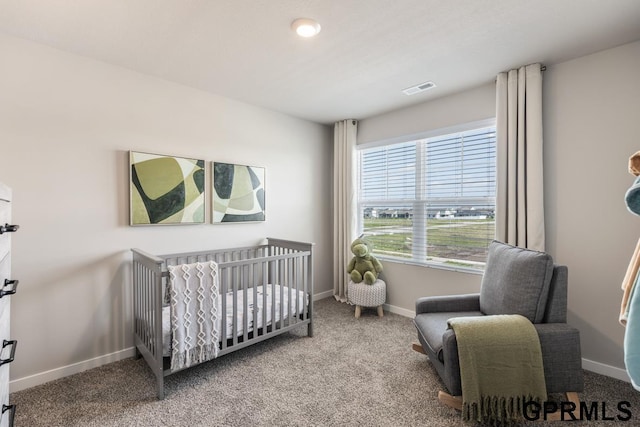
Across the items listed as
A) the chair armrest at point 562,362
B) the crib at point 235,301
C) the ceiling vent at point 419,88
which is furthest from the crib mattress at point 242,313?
the ceiling vent at point 419,88

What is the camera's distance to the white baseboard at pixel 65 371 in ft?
6.49

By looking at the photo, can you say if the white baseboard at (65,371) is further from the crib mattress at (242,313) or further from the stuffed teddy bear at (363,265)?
the stuffed teddy bear at (363,265)

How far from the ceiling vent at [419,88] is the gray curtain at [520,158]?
20.9 inches

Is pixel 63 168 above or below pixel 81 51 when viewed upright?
below

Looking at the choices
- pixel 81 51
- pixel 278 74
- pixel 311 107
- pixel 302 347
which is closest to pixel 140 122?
pixel 81 51

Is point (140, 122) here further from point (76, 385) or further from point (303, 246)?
point (76, 385)

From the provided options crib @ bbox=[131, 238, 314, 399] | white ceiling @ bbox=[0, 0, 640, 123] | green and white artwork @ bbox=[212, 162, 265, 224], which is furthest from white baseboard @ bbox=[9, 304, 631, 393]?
white ceiling @ bbox=[0, 0, 640, 123]

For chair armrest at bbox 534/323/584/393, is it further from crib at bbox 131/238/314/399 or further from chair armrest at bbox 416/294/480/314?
crib at bbox 131/238/314/399

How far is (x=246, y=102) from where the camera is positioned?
315 centimetres

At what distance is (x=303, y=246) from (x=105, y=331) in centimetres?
173

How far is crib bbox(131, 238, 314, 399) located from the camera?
196 centimetres

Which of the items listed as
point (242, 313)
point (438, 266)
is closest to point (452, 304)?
point (438, 266)

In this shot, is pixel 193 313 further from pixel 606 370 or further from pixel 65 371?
pixel 606 370

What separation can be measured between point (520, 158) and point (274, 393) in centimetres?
253
